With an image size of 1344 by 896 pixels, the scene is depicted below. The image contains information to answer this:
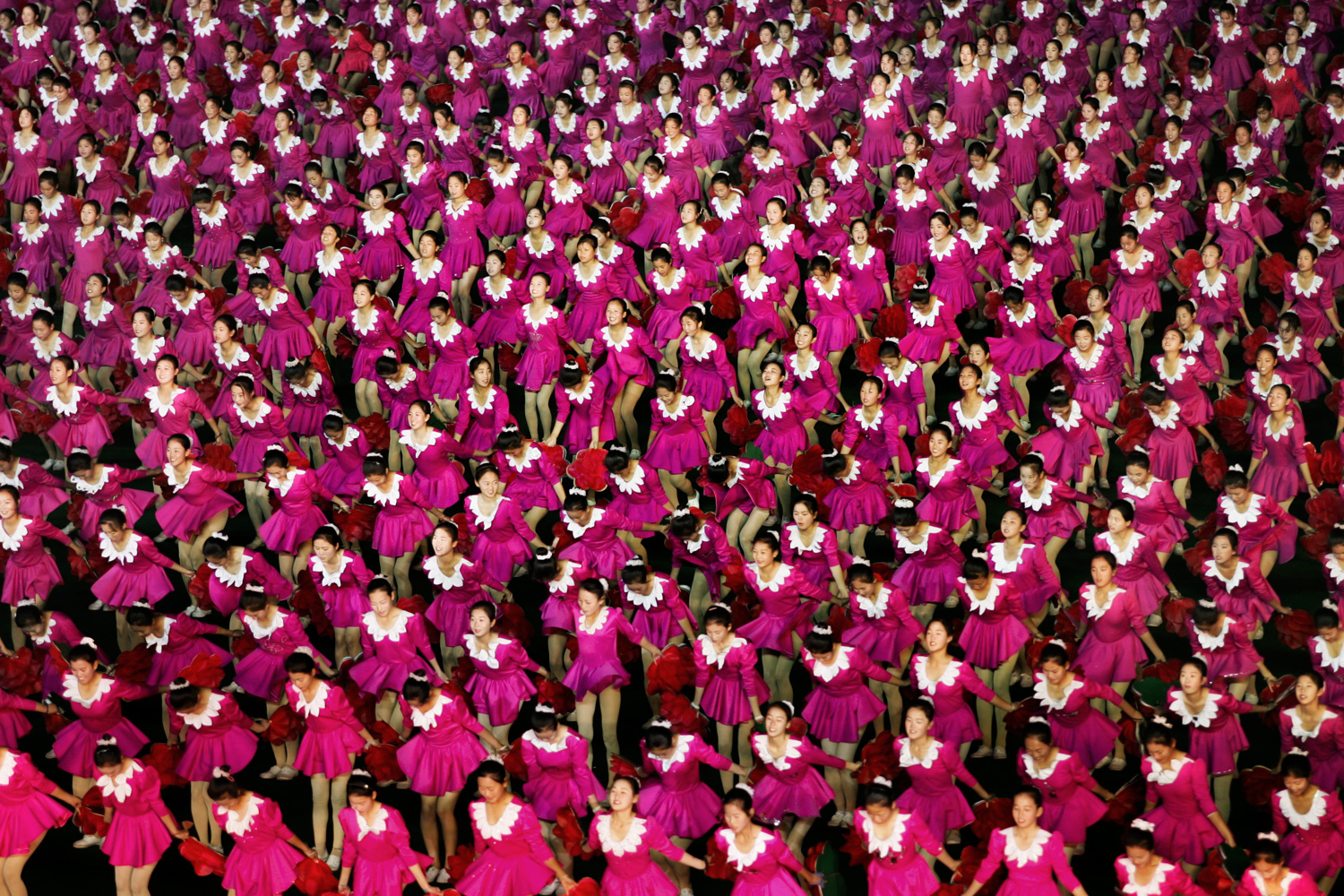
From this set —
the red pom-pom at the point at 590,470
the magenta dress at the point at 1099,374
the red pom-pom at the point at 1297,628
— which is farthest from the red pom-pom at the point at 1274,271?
the red pom-pom at the point at 590,470

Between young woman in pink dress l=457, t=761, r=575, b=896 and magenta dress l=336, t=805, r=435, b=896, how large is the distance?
246mm

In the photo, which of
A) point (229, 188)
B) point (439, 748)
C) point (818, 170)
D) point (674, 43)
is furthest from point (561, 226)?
point (439, 748)

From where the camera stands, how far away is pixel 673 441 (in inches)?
330

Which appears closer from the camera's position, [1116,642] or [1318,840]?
[1318,840]

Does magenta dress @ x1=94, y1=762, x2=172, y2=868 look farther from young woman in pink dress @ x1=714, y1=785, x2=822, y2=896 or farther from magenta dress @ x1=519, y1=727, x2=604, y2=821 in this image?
young woman in pink dress @ x1=714, y1=785, x2=822, y2=896

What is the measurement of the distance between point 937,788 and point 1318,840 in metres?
1.40

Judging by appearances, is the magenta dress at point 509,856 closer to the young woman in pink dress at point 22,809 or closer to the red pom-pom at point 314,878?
the red pom-pom at point 314,878

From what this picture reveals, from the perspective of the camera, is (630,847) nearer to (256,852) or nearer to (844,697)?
(844,697)

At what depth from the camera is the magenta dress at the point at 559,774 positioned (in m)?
6.36

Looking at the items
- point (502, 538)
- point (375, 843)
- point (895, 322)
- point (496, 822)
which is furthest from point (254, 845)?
point (895, 322)

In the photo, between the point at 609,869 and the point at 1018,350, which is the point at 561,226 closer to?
the point at 1018,350

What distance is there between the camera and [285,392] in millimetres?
9000

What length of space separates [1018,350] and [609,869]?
4.07m

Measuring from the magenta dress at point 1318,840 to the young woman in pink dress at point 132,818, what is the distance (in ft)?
14.1
